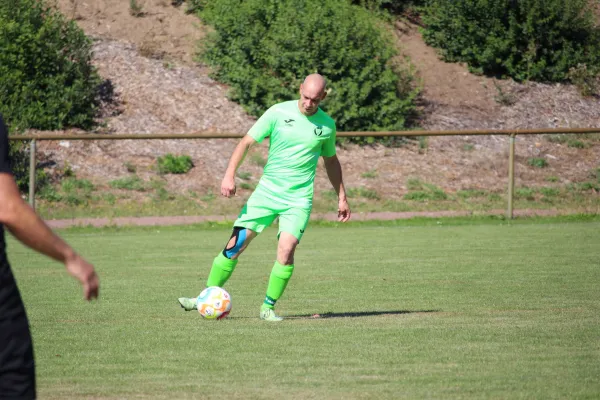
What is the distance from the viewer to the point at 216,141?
2767cm

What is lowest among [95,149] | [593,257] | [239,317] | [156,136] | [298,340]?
[95,149]

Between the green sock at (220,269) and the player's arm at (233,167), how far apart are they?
0.71 meters

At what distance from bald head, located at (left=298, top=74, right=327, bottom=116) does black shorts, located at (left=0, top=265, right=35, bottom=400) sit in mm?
5106

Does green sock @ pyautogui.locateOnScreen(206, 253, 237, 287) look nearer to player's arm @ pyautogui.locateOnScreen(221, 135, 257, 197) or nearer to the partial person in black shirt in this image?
player's arm @ pyautogui.locateOnScreen(221, 135, 257, 197)

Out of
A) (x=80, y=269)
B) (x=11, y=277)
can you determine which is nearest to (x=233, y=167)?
(x=11, y=277)

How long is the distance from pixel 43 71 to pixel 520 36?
16943mm

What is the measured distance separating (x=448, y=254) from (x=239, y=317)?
21.0 feet

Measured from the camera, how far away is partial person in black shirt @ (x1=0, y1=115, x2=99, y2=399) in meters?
3.13

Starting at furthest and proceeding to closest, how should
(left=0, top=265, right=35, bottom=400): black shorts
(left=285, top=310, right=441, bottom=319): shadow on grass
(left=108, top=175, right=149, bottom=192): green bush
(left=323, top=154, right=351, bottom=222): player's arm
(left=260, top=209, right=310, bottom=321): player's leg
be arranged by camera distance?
(left=108, top=175, right=149, bottom=192): green bush
(left=323, top=154, right=351, bottom=222): player's arm
(left=285, top=310, right=441, bottom=319): shadow on grass
(left=260, top=209, right=310, bottom=321): player's leg
(left=0, top=265, right=35, bottom=400): black shorts

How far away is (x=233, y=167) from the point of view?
8.33m

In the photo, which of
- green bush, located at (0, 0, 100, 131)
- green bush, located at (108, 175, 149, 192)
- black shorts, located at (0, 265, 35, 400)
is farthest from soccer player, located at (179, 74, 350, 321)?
green bush, located at (0, 0, 100, 131)

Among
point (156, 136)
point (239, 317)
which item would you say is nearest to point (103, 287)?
point (239, 317)

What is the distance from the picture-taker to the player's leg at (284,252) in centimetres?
850

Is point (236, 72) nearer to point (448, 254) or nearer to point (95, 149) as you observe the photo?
point (95, 149)
